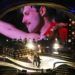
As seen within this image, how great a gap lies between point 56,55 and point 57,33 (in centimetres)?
49

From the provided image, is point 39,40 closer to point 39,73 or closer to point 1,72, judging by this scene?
point 39,73

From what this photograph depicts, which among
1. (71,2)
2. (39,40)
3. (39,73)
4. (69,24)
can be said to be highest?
(71,2)

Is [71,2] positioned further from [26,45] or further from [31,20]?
[26,45]

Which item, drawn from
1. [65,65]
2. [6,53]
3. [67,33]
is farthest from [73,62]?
[6,53]

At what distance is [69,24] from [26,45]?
1.06 meters

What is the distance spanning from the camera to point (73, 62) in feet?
17.5

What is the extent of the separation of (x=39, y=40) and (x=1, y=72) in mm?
1092

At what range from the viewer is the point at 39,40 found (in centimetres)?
536

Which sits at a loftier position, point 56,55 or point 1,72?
point 56,55

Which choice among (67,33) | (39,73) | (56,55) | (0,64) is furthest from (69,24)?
(0,64)

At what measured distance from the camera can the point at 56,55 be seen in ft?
17.5

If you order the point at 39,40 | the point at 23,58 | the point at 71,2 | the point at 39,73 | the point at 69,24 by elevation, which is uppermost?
the point at 71,2

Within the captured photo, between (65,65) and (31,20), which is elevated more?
(31,20)

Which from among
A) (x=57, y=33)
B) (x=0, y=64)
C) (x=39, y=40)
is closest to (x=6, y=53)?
(x=0, y=64)
